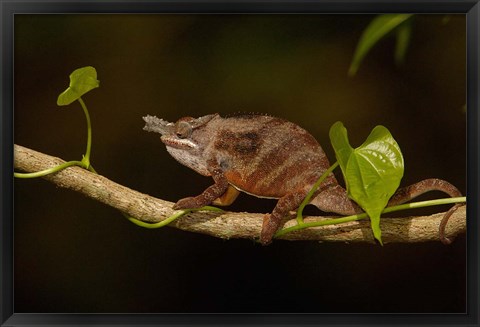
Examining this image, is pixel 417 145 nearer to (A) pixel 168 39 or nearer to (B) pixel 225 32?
(B) pixel 225 32

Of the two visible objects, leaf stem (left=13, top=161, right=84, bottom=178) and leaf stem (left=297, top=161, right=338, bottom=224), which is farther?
leaf stem (left=13, top=161, right=84, bottom=178)

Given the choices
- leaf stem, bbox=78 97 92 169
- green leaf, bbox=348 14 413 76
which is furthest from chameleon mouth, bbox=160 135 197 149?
green leaf, bbox=348 14 413 76

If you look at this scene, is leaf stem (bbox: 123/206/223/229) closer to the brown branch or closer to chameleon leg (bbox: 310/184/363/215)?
the brown branch

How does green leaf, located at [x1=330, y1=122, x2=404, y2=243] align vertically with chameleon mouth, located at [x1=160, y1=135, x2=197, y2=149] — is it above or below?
below

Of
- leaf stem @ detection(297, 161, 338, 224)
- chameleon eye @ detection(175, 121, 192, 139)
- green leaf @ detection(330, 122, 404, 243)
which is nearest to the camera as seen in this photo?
green leaf @ detection(330, 122, 404, 243)

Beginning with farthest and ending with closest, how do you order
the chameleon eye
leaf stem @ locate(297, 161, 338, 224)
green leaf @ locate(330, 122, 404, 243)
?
1. the chameleon eye
2. leaf stem @ locate(297, 161, 338, 224)
3. green leaf @ locate(330, 122, 404, 243)

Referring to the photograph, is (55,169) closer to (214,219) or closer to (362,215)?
(214,219)

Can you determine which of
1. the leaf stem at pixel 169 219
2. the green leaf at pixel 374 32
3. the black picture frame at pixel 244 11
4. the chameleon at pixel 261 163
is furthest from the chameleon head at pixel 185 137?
the green leaf at pixel 374 32
